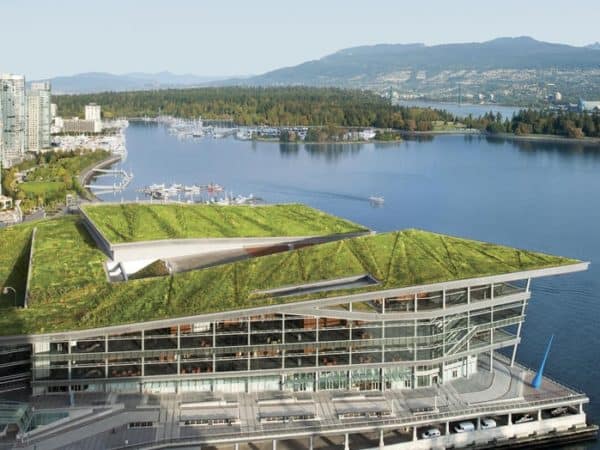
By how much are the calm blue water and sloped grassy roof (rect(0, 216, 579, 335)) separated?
2.84m

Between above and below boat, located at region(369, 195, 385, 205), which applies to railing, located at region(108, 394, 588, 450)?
below

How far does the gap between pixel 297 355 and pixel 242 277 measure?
4.83ft

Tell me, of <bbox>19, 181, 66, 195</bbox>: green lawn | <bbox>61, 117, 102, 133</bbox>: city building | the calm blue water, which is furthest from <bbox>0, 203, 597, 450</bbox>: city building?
<bbox>61, 117, 102, 133</bbox>: city building

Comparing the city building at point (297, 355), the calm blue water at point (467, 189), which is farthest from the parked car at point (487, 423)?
the calm blue water at point (467, 189)

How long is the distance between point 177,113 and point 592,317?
62.5m

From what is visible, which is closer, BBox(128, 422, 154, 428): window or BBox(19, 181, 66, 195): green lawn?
BBox(128, 422, 154, 428): window

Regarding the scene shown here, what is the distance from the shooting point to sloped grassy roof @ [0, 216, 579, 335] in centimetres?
1172

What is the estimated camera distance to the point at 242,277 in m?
12.8

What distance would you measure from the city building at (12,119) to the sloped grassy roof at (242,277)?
94.4 ft

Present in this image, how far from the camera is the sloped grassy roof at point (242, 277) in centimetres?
1172

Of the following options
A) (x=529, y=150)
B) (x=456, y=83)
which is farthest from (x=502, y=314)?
(x=456, y=83)

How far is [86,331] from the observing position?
1127 centimetres

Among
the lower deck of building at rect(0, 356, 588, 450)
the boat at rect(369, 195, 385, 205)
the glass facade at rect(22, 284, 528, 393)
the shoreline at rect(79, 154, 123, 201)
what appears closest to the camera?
the lower deck of building at rect(0, 356, 588, 450)

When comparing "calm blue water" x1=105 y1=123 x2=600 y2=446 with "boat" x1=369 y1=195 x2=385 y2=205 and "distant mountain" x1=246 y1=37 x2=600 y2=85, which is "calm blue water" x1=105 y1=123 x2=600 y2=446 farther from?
"distant mountain" x1=246 y1=37 x2=600 y2=85
